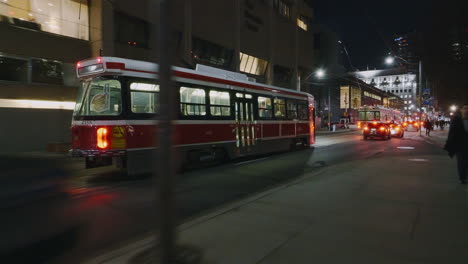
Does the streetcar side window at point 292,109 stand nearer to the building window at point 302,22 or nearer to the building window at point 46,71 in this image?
the building window at point 46,71

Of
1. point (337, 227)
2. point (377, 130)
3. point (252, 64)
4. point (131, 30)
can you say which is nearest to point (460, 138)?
point (337, 227)

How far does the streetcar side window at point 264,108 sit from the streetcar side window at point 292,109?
1977 mm

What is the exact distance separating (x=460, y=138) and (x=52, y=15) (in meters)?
20.5

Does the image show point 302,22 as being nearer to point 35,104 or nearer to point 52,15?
point 52,15

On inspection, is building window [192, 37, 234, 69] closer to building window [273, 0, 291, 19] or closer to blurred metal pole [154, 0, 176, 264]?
building window [273, 0, 291, 19]

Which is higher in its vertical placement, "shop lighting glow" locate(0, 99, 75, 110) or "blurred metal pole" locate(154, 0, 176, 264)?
"shop lighting glow" locate(0, 99, 75, 110)

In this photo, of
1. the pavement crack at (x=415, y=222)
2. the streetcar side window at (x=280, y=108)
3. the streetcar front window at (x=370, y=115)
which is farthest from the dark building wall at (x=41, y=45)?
the streetcar front window at (x=370, y=115)

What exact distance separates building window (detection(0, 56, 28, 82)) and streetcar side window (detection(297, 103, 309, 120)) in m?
14.7

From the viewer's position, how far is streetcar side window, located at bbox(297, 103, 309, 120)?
1725cm

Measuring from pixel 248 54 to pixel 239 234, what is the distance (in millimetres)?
31698

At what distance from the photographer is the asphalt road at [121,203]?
4531mm

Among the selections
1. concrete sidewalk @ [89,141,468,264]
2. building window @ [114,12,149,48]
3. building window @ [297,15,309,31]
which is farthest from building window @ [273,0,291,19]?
concrete sidewalk @ [89,141,468,264]

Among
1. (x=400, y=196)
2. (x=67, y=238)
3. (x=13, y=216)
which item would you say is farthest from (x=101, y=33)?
(x=400, y=196)

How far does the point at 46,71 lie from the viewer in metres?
18.3
